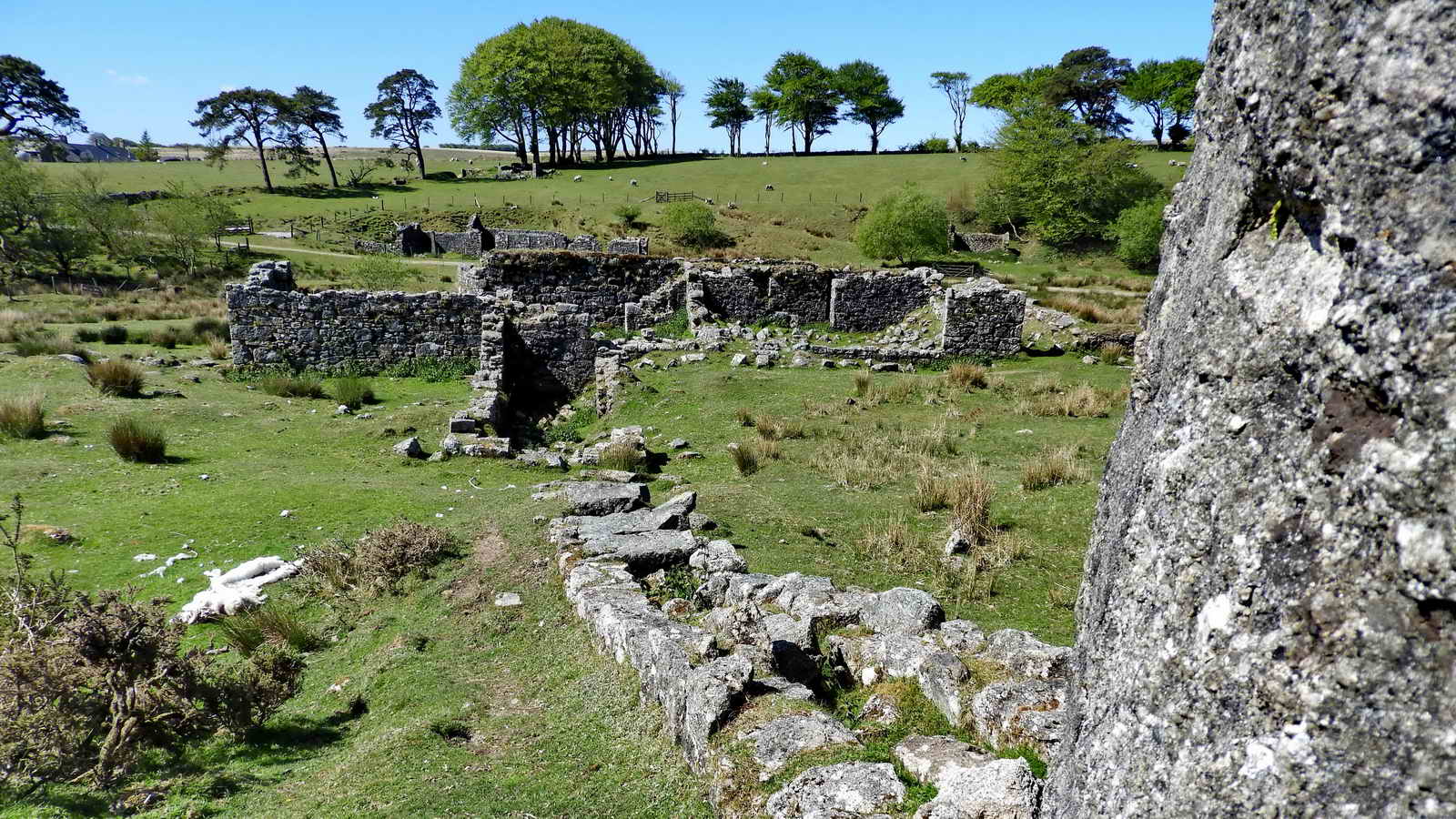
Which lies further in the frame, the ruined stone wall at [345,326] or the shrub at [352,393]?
the ruined stone wall at [345,326]

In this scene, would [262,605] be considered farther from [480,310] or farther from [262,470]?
[480,310]

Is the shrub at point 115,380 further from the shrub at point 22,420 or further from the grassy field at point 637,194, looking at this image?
the grassy field at point 637,194

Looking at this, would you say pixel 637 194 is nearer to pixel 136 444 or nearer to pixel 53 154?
pixel 136 444

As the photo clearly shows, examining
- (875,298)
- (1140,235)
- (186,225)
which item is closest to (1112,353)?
(875,298)

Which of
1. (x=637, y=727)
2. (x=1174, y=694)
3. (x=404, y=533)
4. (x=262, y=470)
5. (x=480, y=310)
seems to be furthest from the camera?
(x=480, y=310)

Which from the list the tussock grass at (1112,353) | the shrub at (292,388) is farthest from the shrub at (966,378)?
the shrub at (292,388)

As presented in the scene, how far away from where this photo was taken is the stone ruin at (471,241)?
4297 centimetres

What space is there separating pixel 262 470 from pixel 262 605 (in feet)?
16.1

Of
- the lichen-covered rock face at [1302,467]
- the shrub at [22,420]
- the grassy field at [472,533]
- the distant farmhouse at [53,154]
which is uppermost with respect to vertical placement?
the distant farmhouse at [53,154]

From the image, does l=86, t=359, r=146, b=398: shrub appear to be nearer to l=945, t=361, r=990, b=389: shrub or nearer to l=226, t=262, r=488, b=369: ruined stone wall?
l=226, t=262, r=488, b=369: ruined stone wall

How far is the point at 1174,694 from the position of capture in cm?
190

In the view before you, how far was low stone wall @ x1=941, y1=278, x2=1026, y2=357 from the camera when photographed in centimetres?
→ 2056

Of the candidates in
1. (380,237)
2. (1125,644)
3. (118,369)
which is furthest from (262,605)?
(380,237)

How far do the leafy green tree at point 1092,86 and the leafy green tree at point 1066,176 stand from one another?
31.2 meters
